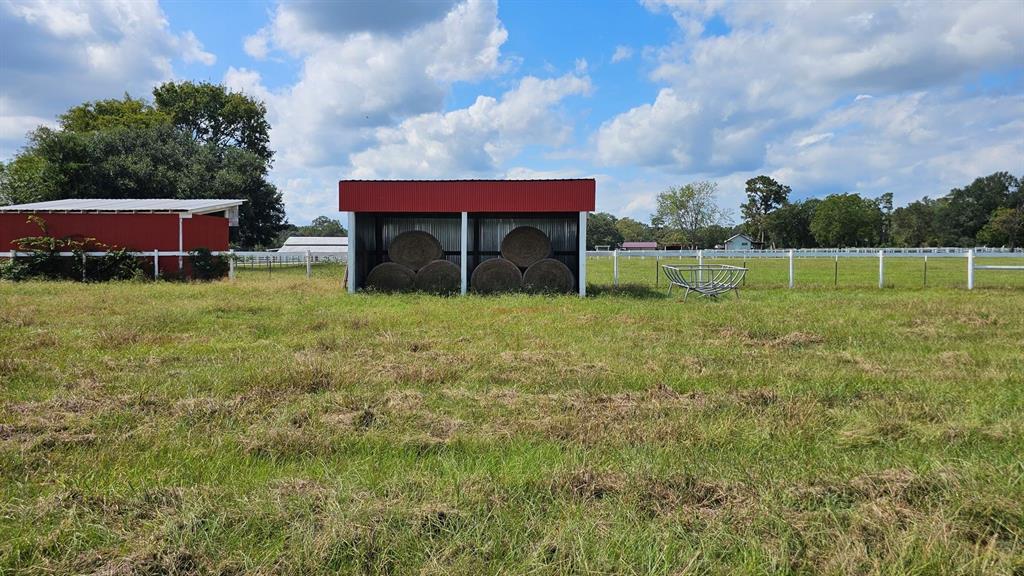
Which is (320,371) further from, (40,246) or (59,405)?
(40,246)

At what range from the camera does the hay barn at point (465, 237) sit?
15852 millimetres

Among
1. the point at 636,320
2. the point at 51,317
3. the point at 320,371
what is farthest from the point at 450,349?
the point at 51,317

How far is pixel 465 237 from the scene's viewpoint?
53.2 feet

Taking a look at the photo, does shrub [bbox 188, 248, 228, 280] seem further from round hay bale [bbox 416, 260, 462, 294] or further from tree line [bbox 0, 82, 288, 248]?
Answer: tree line [bbox 0, 82, 288, 248]

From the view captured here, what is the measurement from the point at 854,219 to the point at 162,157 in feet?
299

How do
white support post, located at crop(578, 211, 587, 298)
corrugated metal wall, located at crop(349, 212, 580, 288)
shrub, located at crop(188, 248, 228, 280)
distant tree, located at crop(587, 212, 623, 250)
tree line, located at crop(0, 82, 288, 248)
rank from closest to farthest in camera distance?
white support post, located at crop(578, 211, 587, 298), corrugated metal wall, located at crop(349, 212, 580, 288), shrub, located at crop(188, 248, 228, 280), tree line, located at crop(0, 82, 288, 248), distant tree, located at crop(587, 212, 623, 250)

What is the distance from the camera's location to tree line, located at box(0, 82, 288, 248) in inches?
1351

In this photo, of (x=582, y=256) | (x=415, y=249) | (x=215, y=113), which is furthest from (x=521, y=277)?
(x=215, y=113)

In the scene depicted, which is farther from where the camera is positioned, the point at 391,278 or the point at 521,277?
the point at 391,278

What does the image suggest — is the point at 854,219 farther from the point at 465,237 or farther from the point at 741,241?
the point at 465,237

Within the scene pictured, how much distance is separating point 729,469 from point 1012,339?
7583 millimetres

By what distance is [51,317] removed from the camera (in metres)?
10.3

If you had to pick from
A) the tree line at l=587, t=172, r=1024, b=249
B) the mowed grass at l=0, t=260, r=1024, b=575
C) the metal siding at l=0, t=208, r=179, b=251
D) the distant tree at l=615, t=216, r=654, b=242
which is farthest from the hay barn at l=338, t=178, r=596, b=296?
the distant tree at l=615, t=216, r=654, b=242

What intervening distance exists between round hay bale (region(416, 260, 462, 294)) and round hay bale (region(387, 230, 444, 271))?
0.88 meters
